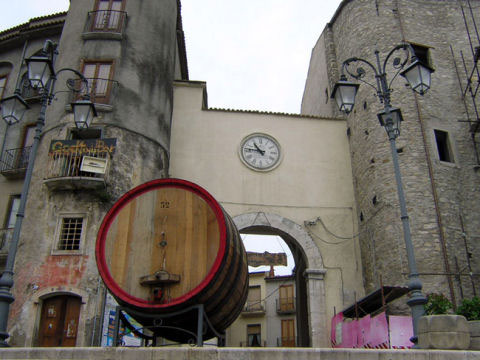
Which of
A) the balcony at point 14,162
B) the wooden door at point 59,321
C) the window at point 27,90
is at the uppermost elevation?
the window at point 27,90

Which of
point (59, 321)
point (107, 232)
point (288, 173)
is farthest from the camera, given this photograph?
point (288, 173)

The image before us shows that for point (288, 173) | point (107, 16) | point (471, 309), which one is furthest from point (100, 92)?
point (471, 309)

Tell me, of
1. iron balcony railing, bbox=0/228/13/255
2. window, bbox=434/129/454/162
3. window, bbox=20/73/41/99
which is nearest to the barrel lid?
iron balcony railing, bbox=0/228/13/255

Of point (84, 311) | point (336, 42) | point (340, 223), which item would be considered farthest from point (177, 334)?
point (336, 42)

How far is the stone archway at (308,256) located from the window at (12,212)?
786 cm

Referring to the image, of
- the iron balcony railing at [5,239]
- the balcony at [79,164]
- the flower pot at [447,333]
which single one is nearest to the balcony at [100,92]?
the balcony at [79,164]

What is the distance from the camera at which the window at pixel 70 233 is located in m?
13.6

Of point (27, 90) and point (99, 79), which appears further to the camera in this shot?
point (27, 90)

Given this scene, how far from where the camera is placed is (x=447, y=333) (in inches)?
232

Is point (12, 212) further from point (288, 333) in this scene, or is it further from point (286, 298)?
point (286, 298)

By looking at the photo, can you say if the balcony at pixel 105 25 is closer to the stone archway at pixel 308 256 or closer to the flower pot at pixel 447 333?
the stone archway at pixel 308 256

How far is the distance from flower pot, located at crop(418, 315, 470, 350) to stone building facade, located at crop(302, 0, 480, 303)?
324 inches

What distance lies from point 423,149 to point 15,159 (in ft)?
48.0

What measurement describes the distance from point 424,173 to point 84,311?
1096cm
